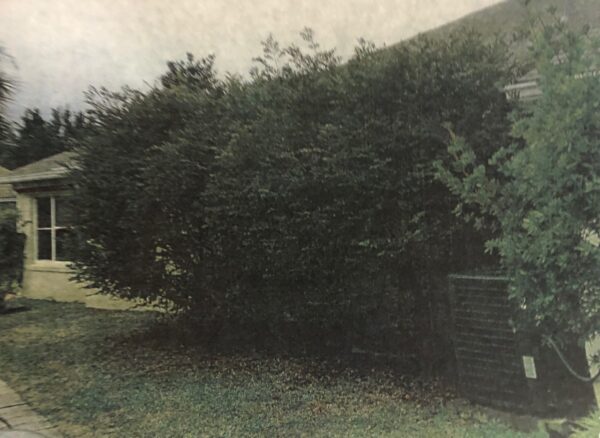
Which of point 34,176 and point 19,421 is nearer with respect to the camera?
point 19,421

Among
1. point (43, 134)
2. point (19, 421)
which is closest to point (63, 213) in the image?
point (43, 134)

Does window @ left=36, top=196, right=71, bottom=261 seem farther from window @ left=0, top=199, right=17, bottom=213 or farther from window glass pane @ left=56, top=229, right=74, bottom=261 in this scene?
window @ left=0, top=199, right=17, bottom=213

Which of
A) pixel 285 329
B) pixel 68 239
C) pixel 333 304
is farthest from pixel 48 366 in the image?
pixel 333 304

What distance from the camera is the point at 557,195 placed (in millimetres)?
2486

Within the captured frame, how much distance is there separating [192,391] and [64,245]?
1965 millimetres

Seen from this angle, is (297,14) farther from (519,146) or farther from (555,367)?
(555,367)

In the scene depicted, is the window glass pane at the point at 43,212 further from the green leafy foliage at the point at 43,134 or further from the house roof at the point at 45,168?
the green leafy foliage at the point at 43,134

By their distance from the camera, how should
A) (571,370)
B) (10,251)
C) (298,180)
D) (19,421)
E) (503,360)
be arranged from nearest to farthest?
1. (571,370)
2. (503,360)
3. (19,421)
4. (298,180)
5. (10,251)

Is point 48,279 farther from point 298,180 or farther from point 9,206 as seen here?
point 298,180

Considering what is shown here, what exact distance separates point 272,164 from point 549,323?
6.47 feet

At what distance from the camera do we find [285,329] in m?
4.09

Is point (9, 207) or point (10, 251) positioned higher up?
point (9, 207)

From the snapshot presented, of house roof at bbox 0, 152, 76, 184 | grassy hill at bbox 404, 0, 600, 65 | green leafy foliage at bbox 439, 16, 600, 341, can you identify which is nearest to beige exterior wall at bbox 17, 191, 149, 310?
house roof at bbox 0, 152, 76, 184

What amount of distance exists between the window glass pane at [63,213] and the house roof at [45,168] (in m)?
0.32
